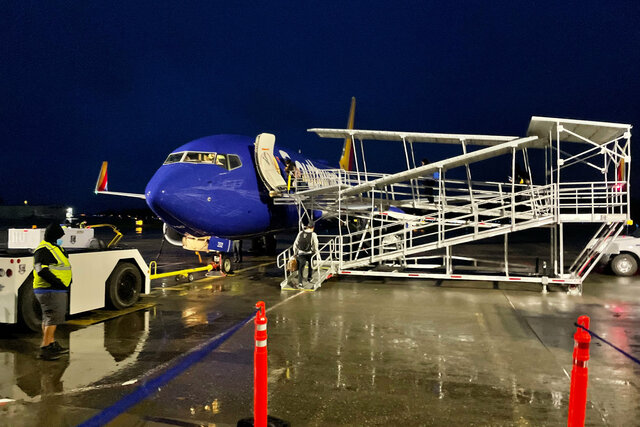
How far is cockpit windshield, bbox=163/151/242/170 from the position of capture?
13.0 metres

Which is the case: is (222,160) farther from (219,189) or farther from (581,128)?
(581,128)

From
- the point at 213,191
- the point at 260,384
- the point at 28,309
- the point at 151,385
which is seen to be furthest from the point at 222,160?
the point at 260,384

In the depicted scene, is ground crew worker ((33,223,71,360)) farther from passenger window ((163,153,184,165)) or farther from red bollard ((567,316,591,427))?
passenger window ((163,153,184,165))

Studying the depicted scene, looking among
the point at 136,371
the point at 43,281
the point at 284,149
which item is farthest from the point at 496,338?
the point at 284,149

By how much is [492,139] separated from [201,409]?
43.5ft

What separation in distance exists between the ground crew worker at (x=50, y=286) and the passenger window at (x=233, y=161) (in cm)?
697

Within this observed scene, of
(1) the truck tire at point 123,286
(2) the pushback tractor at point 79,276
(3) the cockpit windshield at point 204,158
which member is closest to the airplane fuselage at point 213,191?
(3) the cockpit windshield at point 204,158

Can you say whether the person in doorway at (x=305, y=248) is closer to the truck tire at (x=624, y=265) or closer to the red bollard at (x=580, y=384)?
the red bollard at (x=580, y=384)

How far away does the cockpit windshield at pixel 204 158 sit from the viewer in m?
13.0

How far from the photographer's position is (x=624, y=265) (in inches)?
632

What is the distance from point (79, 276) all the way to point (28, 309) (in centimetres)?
99

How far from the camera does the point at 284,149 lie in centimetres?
1684

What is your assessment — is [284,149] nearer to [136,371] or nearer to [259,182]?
[259,182]

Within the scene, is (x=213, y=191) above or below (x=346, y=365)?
above
